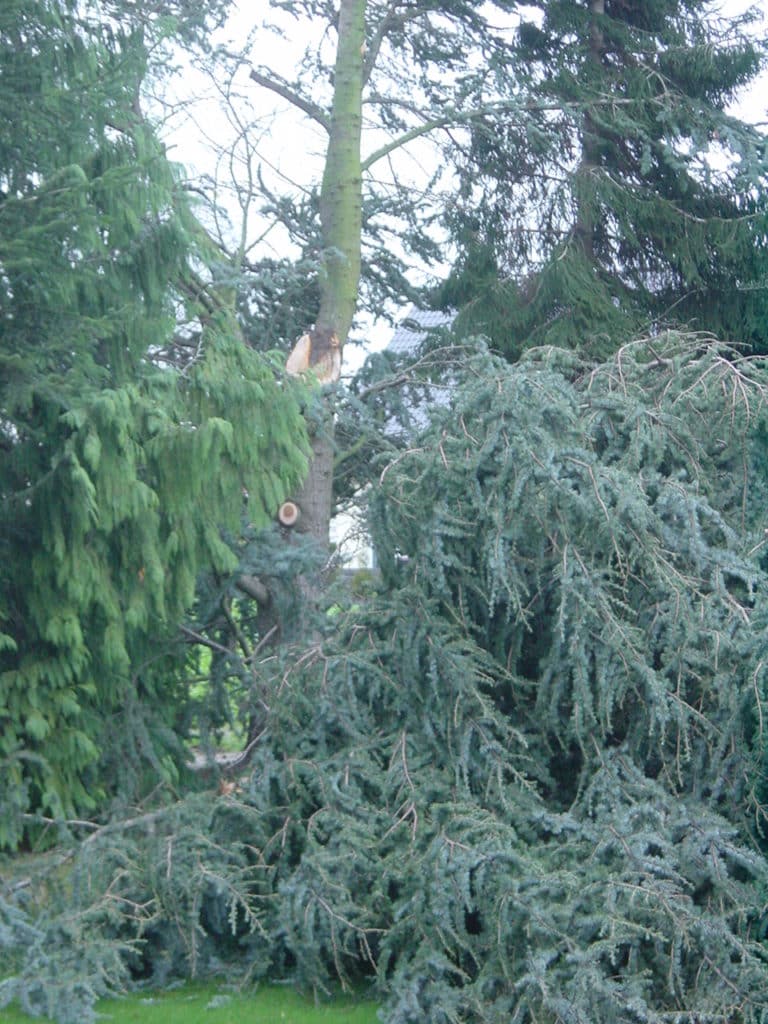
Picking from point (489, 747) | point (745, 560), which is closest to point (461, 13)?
point (745, 560)

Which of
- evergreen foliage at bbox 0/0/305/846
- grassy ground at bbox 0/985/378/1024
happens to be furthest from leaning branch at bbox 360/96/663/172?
grassy ground at bbox 0/985/378/1024

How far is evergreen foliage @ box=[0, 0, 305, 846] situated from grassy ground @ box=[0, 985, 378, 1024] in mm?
1440

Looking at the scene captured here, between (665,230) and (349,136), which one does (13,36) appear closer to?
(349,136)

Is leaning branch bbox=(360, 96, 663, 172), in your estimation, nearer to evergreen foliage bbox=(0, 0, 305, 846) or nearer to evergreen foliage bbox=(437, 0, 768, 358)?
evergreen foliage bbox=(437, 0, 768, 358)

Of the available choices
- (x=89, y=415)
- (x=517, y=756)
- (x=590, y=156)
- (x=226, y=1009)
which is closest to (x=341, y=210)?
(x=590, y=156)

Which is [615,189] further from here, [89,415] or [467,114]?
[89,415]

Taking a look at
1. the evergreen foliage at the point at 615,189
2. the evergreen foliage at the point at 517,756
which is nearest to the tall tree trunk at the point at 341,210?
the evergreen foliage at the point at 615,189

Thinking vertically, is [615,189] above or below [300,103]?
below

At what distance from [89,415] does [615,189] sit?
687 cm

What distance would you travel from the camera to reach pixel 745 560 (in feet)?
21.9

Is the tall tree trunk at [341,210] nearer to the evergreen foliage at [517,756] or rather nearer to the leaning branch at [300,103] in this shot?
the leaning branch at [300,103]

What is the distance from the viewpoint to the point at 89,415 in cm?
665

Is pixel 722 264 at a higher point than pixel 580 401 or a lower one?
higher

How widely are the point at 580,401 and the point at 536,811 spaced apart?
7.90 ft
